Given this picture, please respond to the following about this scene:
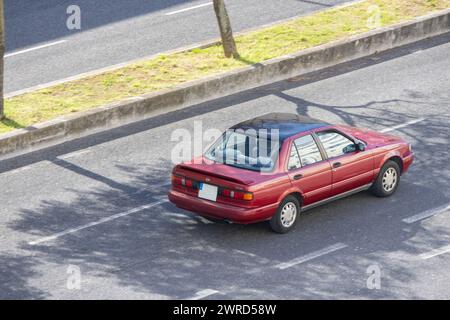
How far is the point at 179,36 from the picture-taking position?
Result: 2362cm

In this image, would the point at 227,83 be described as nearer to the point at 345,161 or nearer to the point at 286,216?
the point at 345,161

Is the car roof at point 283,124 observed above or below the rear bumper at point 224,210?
above

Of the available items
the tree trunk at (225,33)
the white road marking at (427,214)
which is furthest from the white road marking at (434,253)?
the tree trunk at (225,33)

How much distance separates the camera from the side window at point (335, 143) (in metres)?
15.8

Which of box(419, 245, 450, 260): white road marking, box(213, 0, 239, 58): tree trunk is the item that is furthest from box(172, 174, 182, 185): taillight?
box(213, 0, 239, 58): tree trunk

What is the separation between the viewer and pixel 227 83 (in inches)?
825

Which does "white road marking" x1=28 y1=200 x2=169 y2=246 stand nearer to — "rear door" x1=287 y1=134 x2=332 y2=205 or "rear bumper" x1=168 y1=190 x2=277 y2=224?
"rear bumper" x1=168 y1=190 x2=277 y2=224

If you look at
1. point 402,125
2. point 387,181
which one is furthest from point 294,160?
point 402,125

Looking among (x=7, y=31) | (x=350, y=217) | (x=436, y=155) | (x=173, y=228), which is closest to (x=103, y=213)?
(x=173, y=228)

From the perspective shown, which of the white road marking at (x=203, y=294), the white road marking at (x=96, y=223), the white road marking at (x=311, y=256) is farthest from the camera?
the white road marking at (x=96, y=223)

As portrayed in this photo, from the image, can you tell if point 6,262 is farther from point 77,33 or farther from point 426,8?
point 426,8

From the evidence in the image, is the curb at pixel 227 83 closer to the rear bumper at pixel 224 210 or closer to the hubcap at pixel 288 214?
the rear bumper at pixel 224 210

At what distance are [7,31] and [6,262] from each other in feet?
35.9

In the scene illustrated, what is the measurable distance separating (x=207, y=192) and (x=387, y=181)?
285 cm
